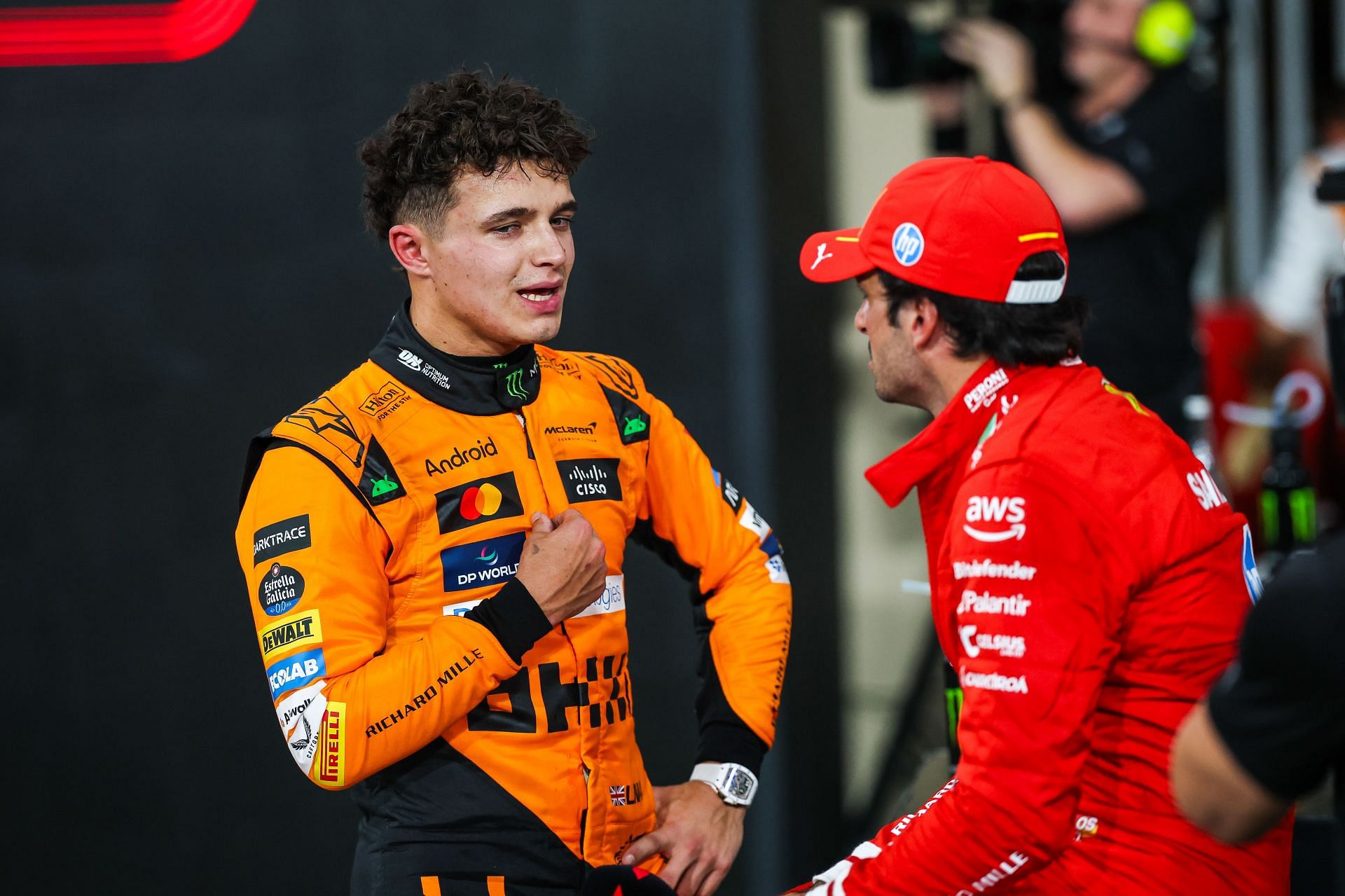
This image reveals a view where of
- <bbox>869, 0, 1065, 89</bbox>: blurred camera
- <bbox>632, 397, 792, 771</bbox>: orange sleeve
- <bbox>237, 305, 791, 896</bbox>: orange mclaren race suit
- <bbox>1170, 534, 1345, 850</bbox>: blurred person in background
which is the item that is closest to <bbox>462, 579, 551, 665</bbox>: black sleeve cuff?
<bbox>237, 305, 791, 896</bbox>: orange mclaren race suit

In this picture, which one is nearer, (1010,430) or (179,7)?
(1010,430)

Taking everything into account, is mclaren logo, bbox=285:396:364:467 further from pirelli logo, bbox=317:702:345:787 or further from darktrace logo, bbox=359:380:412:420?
pirelli logo, bbox=317:702:345:787

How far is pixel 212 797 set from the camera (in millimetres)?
3305

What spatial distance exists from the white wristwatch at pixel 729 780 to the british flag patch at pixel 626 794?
125 millimetres

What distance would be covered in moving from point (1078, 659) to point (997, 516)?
17cm

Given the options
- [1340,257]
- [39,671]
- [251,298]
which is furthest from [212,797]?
[1340,257]

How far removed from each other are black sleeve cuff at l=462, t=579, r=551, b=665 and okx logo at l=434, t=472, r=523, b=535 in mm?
121

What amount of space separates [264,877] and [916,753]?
5.06ft

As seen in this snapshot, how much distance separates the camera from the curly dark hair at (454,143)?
181cm

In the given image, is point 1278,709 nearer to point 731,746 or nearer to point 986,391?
point 986,391

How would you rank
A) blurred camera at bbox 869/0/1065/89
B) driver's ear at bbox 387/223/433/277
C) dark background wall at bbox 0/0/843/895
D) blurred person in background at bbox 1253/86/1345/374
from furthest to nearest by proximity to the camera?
blurred person in background at bbox 1253/86/1345/374 → blurred camera at bbox 869/0/1065/89 → dark background wall at bbox 0/0/843/895 → driver's ear at bbox 387/223/433/277

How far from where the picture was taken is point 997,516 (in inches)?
59.7

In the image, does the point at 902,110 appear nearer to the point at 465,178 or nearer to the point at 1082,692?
the point at 465,178

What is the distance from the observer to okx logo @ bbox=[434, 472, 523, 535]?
1.76 m
